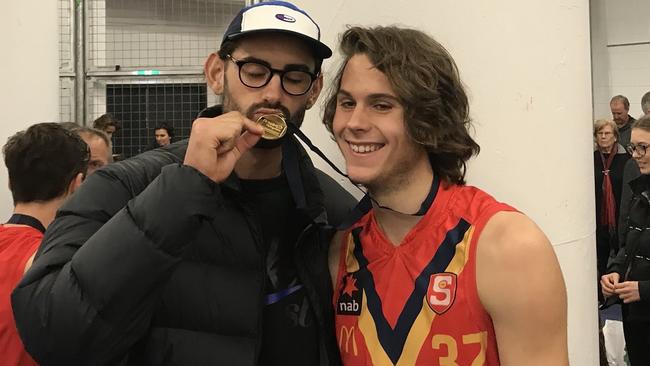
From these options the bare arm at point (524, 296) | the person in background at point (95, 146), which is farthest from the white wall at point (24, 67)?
the bare arm at point (524, 296)

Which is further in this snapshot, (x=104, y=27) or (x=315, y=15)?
(x=104, y=27)

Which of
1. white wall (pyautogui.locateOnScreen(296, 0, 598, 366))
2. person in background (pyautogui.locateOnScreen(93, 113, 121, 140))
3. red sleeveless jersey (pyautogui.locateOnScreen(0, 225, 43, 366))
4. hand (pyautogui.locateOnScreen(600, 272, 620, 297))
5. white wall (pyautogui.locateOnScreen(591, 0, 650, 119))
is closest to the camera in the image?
white wall (pyautogui.locateOnScreen(296, 0, 598, 366))

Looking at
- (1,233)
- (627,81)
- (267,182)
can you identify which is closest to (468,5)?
(267,182)

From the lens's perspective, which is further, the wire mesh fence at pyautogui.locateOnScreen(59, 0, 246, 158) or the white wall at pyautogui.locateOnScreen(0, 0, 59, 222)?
the wire mesh fence at pyautogui.locateOnScreen(59, 0, 246, 158)

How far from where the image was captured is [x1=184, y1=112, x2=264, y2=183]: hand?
1.23 meters

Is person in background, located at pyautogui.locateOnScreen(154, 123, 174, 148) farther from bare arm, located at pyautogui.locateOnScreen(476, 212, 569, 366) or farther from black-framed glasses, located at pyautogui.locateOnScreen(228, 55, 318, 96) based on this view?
bare arm, located at pyautogui.locateOnScreen(476, 212, 569, 366)

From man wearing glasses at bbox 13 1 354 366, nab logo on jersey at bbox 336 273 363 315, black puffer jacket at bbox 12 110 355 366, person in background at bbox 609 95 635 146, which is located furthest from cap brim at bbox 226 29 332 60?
person in background at bbox 609 95 635 146

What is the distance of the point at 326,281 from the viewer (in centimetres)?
158

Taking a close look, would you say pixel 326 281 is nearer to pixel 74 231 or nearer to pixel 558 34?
pixel 74 231

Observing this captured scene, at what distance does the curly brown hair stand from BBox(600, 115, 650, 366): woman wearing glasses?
2340mm

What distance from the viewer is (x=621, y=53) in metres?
9.37

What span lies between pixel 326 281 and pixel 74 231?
1.95 ft

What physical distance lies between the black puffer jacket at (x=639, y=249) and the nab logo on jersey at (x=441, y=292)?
2539 millimetres

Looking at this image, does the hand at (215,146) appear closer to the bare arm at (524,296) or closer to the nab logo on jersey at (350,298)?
the nab logo on jersey at (350,298)
